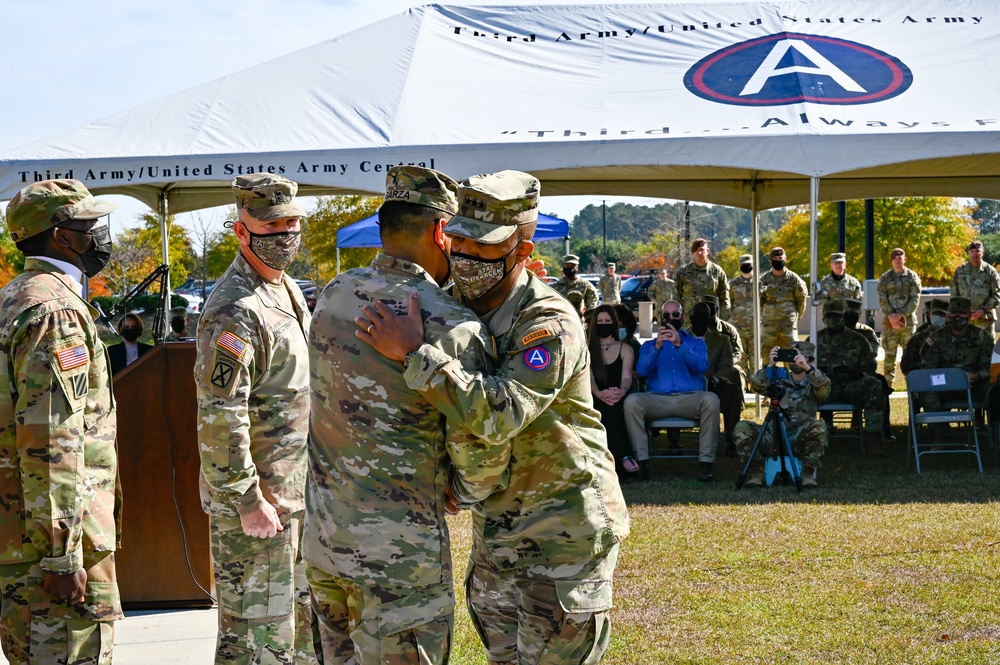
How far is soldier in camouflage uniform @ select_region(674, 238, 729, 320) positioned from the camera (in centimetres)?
1353

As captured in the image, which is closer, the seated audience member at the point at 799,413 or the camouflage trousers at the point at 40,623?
the camouflage trousers at the point at 40,623

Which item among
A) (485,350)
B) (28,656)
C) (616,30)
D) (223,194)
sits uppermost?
(616,30)

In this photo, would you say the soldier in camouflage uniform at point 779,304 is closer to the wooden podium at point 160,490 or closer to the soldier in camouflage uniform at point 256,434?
the wooden podium at point 160,490

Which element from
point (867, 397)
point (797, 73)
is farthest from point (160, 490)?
point (867, 397)

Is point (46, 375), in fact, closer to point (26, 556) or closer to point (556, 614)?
point (26, 556)

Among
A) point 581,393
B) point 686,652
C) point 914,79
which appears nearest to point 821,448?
point 914,79

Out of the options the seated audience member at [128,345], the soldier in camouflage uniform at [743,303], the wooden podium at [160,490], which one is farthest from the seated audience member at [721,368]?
the wooden podium at [160,490]

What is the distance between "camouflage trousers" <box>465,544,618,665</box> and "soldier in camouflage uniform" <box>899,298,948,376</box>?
8.23 metres

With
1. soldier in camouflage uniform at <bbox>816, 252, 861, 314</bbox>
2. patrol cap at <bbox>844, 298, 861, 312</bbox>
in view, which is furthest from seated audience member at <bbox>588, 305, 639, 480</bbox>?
soldier in camouflage uniform at <bbox>816, 252, 861, 314</bbox>

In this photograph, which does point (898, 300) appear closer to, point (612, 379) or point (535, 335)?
point (612, 379)

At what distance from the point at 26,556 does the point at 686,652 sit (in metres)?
2.92

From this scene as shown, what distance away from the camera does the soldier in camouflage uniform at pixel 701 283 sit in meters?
13.5

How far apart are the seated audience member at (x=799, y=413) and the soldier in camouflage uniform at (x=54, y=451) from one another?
629cm

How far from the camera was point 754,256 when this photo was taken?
1282 cm
